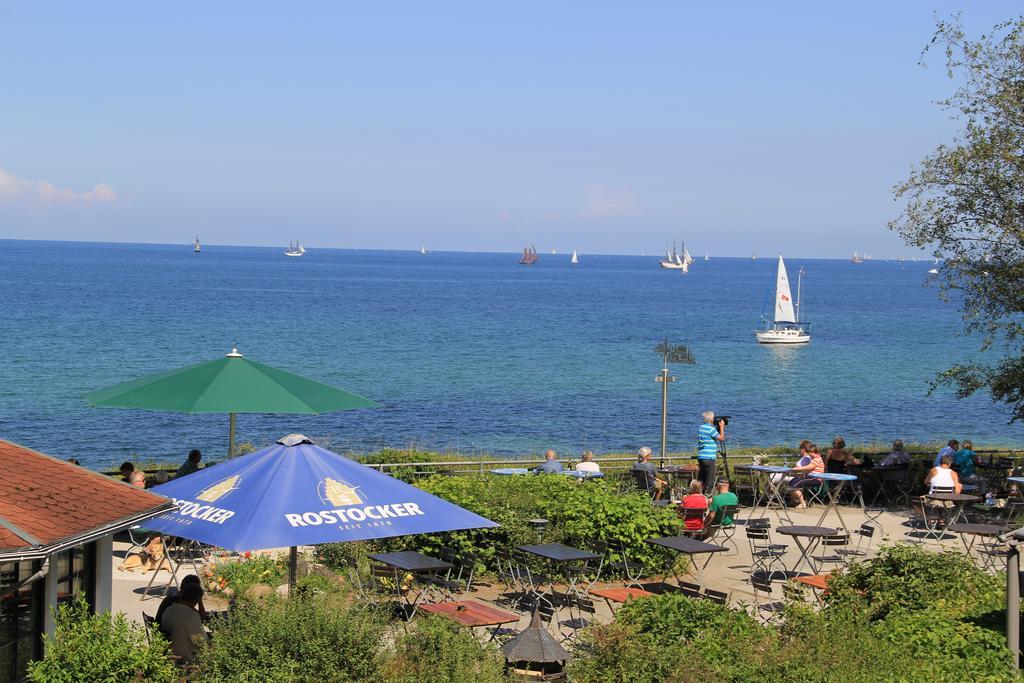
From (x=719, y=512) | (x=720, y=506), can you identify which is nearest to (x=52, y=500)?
(x=719, y=512)

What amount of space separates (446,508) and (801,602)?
323 centimetres

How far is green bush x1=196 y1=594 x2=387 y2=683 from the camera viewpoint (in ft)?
22.5

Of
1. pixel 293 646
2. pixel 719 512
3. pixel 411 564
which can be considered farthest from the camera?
pixel 719 512

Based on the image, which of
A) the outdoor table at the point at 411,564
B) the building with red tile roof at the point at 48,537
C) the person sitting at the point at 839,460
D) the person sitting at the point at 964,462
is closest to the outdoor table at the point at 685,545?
the outdoor table at the point at 411,564

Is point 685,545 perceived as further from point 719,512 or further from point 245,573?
point 245,573

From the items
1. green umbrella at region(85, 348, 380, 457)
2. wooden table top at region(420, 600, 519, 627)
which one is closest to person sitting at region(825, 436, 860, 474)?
green umbrella at region(85, 348, 380, 457)

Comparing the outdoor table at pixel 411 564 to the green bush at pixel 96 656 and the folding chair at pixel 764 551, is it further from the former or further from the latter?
the folding chair at pixel 764 551

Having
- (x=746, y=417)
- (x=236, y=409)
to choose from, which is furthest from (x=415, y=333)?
(x=236, y=409)

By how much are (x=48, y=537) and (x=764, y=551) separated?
32.0 feet

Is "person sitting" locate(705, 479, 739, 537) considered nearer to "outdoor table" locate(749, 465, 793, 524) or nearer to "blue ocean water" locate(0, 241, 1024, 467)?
"outdoor table" locate(749, 465, 793, 524)

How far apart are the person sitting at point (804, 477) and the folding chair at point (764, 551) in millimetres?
2592

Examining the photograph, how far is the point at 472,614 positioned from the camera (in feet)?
30.1

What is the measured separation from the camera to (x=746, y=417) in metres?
50.5

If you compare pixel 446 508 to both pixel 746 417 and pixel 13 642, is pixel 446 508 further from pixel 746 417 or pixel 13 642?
pixel 746 417
